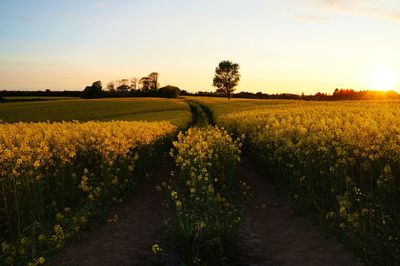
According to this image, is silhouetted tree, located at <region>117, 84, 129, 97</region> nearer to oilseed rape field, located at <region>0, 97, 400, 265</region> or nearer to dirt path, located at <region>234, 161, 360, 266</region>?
oilseed rape field, located at <region>0, 97, 400, 265</region>

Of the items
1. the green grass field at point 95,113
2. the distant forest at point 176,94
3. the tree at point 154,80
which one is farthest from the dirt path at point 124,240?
the tree at point 154,80

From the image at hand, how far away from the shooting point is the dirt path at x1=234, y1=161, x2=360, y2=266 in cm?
882

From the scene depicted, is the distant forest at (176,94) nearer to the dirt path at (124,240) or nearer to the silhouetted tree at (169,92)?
the silhouetted tree at (169,92)

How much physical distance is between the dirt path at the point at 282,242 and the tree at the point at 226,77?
111368mm

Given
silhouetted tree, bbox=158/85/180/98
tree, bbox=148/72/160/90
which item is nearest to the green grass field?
silhouetted tree, bbox=158/85/180/98

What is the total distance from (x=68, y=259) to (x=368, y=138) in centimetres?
656

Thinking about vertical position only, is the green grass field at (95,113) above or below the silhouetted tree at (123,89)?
below

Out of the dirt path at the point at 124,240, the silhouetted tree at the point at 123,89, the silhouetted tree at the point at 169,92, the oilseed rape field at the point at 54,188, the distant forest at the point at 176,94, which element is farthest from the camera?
the silhouetted tree at the point at 123,89

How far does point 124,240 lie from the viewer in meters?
10.1

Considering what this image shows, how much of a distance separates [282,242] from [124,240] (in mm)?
3216

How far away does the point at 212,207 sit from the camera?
1043 cm

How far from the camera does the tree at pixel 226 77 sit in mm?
123625

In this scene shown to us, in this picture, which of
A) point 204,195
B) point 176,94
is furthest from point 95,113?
point 176,94

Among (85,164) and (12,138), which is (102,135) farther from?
(12,138)
